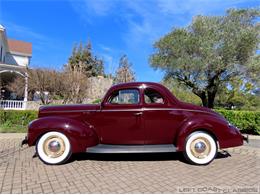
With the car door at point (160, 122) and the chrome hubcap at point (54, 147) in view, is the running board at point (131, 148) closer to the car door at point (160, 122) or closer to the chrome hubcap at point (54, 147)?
the car door at point (160, 122)

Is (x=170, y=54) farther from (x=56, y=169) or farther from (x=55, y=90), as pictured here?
(x=56, y=169)

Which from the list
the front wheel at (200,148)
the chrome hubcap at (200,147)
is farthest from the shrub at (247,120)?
the chrome hubcap at (200,147)

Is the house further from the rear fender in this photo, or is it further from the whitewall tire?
the rear fender

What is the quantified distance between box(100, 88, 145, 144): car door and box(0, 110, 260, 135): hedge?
18.4ft

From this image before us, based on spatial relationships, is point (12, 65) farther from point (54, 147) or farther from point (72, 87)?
point (54, 147)

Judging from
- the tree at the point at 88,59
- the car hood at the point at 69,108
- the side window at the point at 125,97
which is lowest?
the car hood at the point at 69,108

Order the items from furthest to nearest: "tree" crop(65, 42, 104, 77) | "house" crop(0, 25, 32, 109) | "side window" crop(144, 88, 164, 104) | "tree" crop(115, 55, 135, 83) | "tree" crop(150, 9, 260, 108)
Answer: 1. "tree" crop(65, 42, 104, 77)
2. "tree" crop(115, 55, 135, 83)
3. "house" crop(0, 25, 32, 109)
4. "tree" crop(150, 9, 260, 108)
5. "side window" crop(144, 88, 164, 104)

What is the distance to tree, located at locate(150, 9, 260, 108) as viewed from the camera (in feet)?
43.9

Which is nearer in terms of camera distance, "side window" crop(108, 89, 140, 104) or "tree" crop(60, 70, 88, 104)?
"side window" crop(108, 89, 140, 104)

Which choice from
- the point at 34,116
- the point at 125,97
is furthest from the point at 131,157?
the point at 34,116

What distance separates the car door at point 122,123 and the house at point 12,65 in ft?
40.2

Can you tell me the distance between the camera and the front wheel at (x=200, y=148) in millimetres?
4730

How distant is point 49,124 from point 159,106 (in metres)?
2.43

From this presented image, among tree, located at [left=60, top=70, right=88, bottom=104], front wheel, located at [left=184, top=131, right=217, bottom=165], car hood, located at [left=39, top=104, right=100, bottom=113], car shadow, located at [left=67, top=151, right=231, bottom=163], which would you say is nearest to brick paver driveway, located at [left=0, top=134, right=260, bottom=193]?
car shadow, located at [left=67, top=151, right=231, bottom=163]
